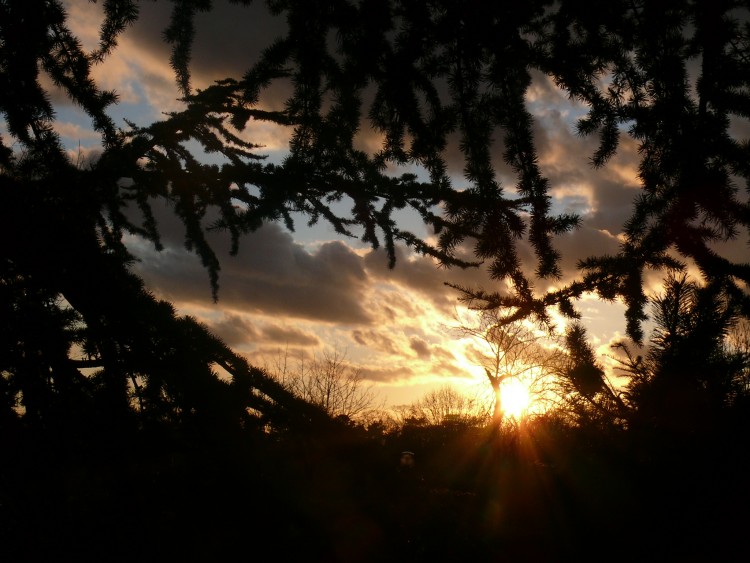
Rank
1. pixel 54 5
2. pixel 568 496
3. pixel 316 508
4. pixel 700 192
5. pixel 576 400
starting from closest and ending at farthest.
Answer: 1. pixel 700 192
2. pixel 54 5
3. pixel 576 400
4. pixel 316 508
5. pixel 568 496

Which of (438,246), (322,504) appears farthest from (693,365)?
(322,504)

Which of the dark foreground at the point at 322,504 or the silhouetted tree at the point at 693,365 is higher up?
the silhouetted tree at the point at 693,365

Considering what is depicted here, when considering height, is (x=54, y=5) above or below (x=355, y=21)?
above

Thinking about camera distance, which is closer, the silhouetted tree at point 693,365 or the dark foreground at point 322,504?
the dark foreground at point 322,504

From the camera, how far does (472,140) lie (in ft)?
7.32

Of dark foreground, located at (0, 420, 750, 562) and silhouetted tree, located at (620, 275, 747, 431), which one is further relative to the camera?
silhouetted tree, located at (620, 275, 747, 431)

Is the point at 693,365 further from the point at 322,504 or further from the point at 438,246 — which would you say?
the point at 322,504

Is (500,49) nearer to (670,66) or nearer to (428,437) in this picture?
(670,66)

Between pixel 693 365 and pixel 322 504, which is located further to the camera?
pixel 322 504

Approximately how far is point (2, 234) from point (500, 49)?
95.1 inches

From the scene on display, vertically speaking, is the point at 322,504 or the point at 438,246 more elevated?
the point at 438,246

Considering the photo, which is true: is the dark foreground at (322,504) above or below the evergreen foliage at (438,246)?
below

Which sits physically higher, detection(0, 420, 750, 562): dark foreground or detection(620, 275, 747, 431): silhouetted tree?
detection(620, 275, 747, 431): silhouetted tree

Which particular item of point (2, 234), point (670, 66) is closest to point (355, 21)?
point (670, 66)
